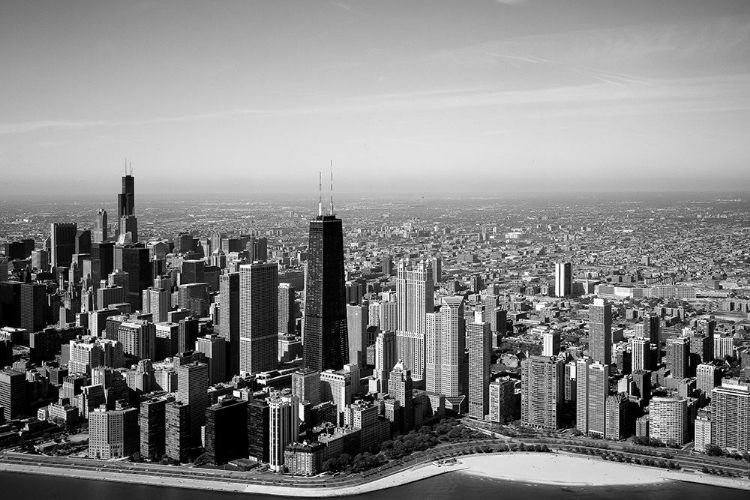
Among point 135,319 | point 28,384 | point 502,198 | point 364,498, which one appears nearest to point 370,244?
point 502,198

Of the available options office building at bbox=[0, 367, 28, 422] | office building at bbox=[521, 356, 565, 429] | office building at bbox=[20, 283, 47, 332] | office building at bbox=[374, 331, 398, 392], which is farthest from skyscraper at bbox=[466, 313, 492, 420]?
office building at bbox=[20, 283, 47, 332]

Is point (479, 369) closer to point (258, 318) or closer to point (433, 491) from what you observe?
point (433, 491)

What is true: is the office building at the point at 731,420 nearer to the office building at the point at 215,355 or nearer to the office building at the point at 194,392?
the office building at the point at 194,392

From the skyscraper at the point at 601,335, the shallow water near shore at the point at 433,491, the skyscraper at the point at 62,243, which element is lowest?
the shallow water near shore at the point at 433,491

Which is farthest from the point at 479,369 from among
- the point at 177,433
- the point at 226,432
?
the point at 177,433

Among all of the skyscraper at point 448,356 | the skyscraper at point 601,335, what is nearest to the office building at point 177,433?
the skyscraper at point 448,356
